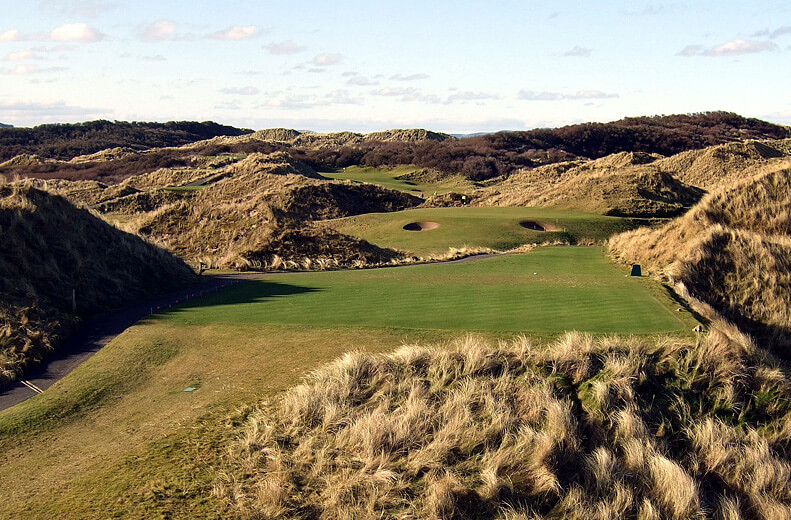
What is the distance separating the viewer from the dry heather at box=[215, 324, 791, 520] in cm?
742

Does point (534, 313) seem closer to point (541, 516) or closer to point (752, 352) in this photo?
point (752, 352)

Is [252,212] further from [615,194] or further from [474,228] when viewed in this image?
[615,194]

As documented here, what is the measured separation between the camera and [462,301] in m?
15.2

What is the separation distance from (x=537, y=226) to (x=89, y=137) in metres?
95.5

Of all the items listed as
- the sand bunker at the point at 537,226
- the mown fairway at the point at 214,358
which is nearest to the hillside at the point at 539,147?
the sand bunker at the point at 537,226

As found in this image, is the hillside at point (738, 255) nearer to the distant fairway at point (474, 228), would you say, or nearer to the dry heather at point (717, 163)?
the distant fairway at point (474, 228)

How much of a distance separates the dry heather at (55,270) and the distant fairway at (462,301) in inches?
101

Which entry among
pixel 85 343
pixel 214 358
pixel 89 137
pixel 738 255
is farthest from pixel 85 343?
pixel 89 137

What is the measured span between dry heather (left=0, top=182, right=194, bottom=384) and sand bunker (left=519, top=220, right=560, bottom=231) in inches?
764

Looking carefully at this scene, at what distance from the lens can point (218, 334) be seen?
13.1 meters

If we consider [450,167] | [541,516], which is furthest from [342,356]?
[450,167]

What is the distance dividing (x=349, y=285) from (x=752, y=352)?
10634 mm

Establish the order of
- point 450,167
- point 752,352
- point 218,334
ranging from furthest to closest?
point 450,167 < point 218,334 < point 752,352

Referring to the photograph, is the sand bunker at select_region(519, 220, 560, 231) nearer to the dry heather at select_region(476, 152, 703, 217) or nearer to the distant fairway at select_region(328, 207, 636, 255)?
the distant fairway at select_region(328, 207, 636, 255)
